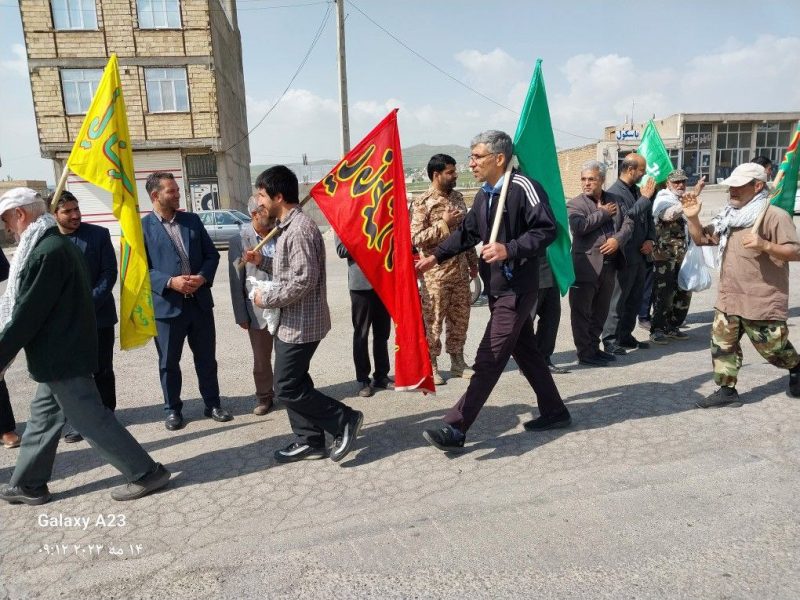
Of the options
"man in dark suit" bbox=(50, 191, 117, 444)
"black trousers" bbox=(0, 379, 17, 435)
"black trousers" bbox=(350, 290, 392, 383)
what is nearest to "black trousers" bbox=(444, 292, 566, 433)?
"black trousers" bbox=(350, 290, 392, 383)

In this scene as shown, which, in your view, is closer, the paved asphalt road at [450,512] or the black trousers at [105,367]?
the paved asphalt road at [450,512]

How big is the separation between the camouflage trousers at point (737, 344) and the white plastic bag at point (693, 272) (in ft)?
6.84

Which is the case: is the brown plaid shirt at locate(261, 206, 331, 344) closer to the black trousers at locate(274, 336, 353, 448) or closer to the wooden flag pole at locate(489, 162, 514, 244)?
the black trousers at locate(274, 336, 353, 448)

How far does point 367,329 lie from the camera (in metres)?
5.37

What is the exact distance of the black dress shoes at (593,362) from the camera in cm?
595

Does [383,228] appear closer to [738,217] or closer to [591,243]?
[738,217]

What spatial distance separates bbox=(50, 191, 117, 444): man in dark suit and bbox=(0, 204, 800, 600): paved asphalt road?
49cm

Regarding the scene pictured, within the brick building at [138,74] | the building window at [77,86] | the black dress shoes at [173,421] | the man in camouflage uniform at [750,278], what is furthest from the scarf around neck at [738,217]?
the building window at [77,86]

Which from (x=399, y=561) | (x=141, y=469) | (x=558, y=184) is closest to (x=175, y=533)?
(x=141, y=469)

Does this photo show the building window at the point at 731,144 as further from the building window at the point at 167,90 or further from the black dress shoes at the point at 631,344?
the black dress shoes at the point at 631,344

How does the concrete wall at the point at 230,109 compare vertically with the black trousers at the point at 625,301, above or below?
above

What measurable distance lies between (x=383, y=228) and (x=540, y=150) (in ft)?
4.96

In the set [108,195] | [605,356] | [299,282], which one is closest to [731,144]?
[108,195]

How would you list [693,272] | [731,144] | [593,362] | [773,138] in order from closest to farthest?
[593,362] → [693,272] → [731,144] → [773,138]
